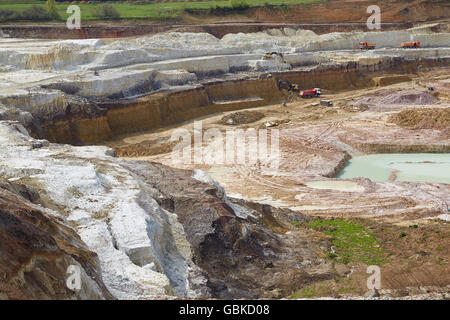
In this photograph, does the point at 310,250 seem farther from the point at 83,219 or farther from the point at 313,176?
the point at 313,176

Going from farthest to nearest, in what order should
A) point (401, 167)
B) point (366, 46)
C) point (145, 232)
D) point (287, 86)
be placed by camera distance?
point (366, 46) → point (287, 86) → point (401, 167) → point (145, 232)

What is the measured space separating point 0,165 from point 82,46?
25.5 meters

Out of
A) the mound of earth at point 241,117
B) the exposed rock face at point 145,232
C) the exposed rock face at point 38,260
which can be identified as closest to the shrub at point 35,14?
the mound of earth at point 241,117

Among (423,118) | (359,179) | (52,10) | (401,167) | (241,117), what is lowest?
(401,167)

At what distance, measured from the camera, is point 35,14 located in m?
61.8

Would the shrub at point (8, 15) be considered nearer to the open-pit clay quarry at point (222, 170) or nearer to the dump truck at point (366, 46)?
the open-pit clay quarry at point (222, 170)

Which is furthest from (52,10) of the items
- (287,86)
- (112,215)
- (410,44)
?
(112,215)

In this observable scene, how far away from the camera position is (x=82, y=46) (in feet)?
137

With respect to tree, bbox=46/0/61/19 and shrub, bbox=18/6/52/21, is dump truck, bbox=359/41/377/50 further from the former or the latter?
shrub, bbox=18/6/52/21

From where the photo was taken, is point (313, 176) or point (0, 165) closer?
point (0, 165)

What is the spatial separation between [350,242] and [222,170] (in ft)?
36.1

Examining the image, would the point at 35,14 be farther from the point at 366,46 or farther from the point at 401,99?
the point at 401,99

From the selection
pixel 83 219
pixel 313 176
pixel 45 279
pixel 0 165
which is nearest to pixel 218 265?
pixel 83 219
